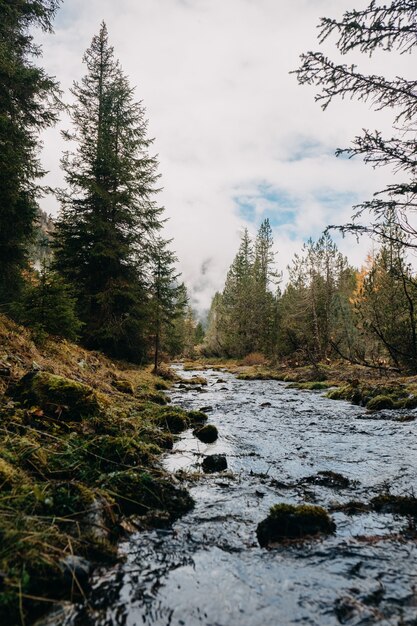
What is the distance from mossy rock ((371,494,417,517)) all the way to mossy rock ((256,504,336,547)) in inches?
33.6

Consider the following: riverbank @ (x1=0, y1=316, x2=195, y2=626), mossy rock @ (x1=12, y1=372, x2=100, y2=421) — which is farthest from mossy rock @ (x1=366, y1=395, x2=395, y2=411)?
mossy rock @ (x1=12, y1=372, x2=100, y2=421)

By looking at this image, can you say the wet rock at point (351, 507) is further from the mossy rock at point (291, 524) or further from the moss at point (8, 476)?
the moss at point (8, 476)

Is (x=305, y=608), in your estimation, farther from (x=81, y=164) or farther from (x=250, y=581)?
(x=81, y=164)

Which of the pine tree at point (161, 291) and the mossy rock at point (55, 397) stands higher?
the pine tree at point (161, 291)

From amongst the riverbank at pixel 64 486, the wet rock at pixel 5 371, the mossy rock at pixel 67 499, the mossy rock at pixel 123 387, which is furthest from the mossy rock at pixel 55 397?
the mossy rock at pixel 123 387

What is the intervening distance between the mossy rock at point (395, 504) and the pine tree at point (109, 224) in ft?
46.0

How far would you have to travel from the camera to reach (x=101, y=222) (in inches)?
673

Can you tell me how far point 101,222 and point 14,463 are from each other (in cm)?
1511

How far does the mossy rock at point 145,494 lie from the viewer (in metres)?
3.64

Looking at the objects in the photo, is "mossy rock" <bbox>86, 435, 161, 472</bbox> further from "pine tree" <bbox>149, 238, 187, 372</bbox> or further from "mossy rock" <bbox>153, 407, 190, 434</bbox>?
"pine tree" <bbox>149, 238, 187, 372</bbox>

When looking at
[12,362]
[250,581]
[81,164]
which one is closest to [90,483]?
[250,581]

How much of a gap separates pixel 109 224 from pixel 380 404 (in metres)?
14.3

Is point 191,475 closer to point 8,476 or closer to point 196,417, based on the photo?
point 8,476

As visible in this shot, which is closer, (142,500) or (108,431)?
(142,500)
